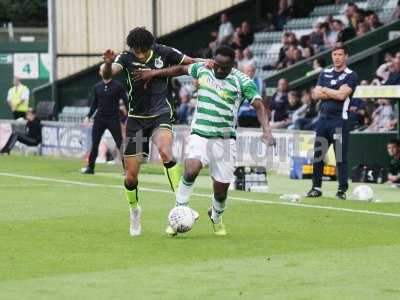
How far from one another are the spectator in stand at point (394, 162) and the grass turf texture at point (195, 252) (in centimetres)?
194

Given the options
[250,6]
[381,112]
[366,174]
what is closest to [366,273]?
[366,174]

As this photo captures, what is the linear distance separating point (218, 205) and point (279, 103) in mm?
12935

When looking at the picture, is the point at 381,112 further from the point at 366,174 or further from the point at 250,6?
the point at 250,6

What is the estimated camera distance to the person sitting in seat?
30703 millimetres

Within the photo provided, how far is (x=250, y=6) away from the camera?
36.1m

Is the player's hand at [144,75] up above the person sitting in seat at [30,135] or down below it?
above

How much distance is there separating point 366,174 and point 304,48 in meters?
8.14

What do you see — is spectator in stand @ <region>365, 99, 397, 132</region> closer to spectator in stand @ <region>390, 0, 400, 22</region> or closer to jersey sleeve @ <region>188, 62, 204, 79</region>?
spectator in stand @ <region>390, 0, 400, 22</region>

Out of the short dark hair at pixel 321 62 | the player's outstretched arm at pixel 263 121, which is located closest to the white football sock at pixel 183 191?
the player's outstretched arm at pixel 263 121

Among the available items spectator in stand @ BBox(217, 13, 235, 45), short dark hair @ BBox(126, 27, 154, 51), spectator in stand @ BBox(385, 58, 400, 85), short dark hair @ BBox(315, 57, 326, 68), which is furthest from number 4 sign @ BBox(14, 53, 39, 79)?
short dark hair @ BBox(126, 27, 154, 51)

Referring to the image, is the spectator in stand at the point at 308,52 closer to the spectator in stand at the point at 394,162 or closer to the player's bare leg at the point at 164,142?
the spectator in stand at the point at 394,162

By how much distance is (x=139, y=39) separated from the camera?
13.6 m

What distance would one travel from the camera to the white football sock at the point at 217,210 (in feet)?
44.7

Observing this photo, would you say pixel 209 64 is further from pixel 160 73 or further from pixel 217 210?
pixel 217 210
